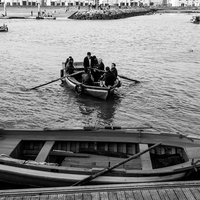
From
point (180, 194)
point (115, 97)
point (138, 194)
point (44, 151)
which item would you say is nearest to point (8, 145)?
point (44, 151)

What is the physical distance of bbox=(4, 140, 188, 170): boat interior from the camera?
421 inches

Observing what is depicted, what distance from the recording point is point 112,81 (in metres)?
19.3

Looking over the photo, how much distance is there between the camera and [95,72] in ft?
68.4

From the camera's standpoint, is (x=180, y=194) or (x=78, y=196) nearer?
(x=78, y=196)

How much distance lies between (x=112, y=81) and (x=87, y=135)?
8162mm

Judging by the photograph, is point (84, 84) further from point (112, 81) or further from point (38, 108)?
point (38, 108)

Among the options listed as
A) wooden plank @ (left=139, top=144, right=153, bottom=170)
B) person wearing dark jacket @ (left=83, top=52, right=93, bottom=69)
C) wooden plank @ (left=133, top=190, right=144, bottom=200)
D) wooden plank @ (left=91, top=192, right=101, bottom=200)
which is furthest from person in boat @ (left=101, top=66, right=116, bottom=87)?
wooden plank @ (left=91, top=192, right=101, bottom=200)

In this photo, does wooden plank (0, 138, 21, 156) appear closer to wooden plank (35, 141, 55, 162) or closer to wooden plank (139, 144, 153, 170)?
wooden plank (35, 141, 55, 162)

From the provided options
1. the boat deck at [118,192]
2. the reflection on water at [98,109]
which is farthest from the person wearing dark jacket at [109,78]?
the boat deck at [118,192]

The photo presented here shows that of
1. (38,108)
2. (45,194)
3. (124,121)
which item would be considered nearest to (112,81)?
(124,121)

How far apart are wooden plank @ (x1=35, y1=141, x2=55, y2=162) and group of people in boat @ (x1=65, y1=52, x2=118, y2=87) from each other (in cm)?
844

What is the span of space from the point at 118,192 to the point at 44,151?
3.73 meters

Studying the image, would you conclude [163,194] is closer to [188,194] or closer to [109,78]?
[188,194]

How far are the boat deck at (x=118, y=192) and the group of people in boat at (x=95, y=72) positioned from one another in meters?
11.5
